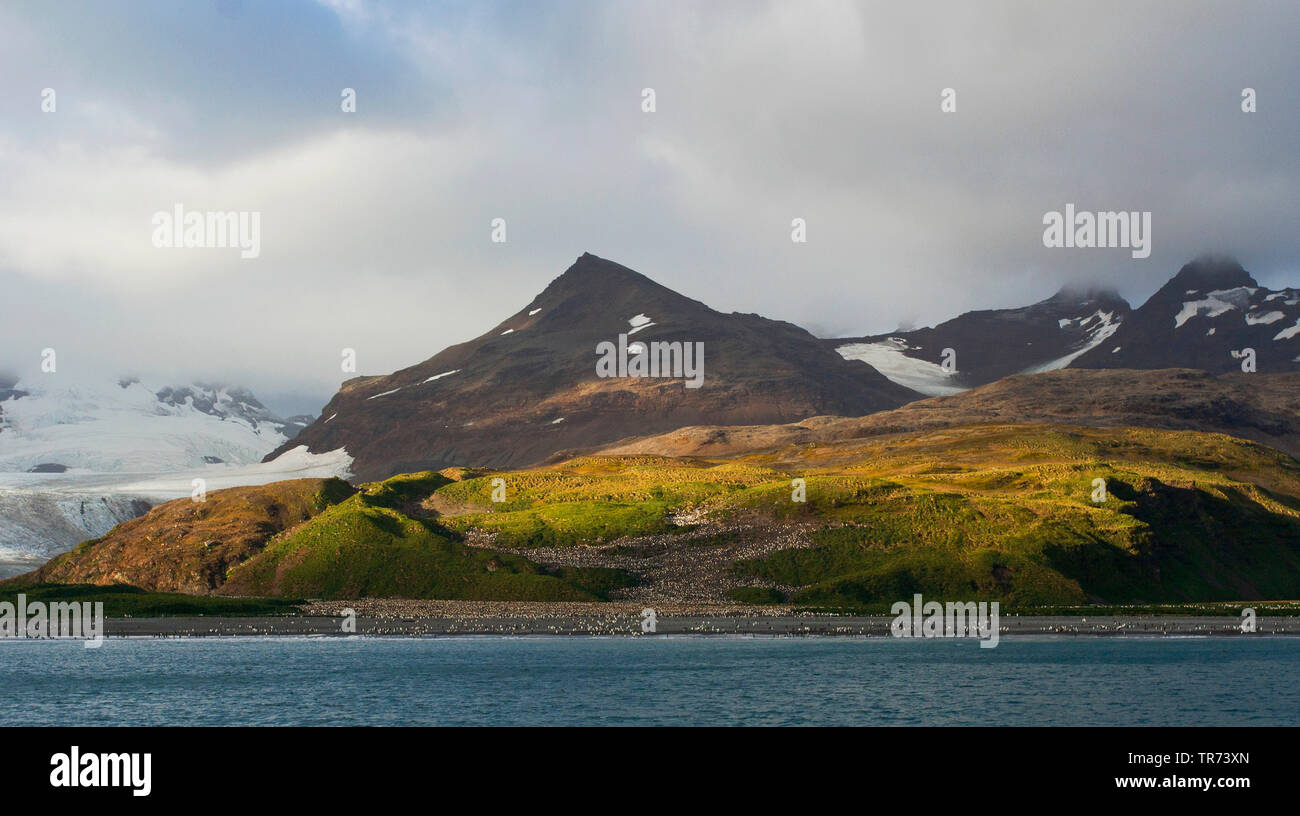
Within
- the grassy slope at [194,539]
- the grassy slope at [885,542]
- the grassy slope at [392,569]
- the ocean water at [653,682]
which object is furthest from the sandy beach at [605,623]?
the grassy slope at [194,539]

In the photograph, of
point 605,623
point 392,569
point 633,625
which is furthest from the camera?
point 392,569

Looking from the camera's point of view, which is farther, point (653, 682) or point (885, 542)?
point (885, 542)

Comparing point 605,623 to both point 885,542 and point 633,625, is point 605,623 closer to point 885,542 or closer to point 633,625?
point 633,625

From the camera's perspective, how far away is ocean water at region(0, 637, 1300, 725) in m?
61.6

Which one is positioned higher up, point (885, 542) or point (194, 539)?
point (885, 542)

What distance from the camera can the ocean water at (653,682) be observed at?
61.6 m

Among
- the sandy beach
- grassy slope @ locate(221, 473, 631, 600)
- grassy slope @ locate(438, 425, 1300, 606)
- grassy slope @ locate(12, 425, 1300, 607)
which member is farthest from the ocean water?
grassy slope @ locate(221, 473, 631, 600)

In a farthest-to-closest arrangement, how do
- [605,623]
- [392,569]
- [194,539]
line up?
[194,539] < [392,569] < [605,623]

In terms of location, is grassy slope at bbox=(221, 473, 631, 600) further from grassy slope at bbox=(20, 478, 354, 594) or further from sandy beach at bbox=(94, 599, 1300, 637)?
grassy slope at bbox=(20, 478, 354, 594)

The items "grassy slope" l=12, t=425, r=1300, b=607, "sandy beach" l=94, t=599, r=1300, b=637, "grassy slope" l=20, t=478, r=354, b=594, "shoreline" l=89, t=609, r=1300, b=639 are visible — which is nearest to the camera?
"shoreline" l=89, t=609, r=1300, b=639

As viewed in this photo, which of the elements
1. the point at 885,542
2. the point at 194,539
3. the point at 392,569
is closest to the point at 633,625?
the point at 392,569

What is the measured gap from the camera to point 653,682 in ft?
246

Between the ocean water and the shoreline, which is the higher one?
the ocean water

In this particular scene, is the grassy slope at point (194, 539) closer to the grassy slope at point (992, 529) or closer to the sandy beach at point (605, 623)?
the grassy slope at point (992, 529)
